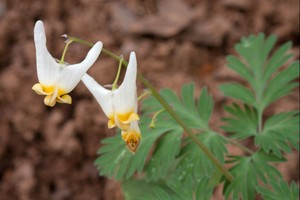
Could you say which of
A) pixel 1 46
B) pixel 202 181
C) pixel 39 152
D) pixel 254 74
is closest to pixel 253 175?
pixel 202 181

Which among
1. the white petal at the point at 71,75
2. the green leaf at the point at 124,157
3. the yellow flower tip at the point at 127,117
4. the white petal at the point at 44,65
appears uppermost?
the white petal at the point at 44,65

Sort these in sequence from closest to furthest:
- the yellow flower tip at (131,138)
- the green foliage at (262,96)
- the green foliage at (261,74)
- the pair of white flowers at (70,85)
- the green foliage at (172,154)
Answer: the pair of white flowers at (70,85)
the yellow flower tip at (131,138)
the green foliage at (172,154)
the green foliage at (262,96)
the green foliage at (261,74)

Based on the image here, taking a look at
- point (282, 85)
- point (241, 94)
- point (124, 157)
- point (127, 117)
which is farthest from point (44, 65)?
point (282, 85)

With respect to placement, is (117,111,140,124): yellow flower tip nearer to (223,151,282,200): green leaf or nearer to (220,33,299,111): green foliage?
(223,151,282,200): green leaf

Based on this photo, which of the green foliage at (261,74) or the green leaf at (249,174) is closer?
the green leaf at (249,174)

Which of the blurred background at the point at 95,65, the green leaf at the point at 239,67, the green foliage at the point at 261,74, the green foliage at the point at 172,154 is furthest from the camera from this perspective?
the blurred background at the point at 95,65

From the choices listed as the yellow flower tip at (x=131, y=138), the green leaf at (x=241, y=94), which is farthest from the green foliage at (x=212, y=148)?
the yellow flower tip at (x=131, y=138)

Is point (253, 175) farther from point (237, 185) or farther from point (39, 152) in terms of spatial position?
point (39, 152)

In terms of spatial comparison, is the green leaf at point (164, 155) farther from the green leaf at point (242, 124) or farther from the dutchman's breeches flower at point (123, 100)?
the dutchman's breeches flower at point (123, 100)
